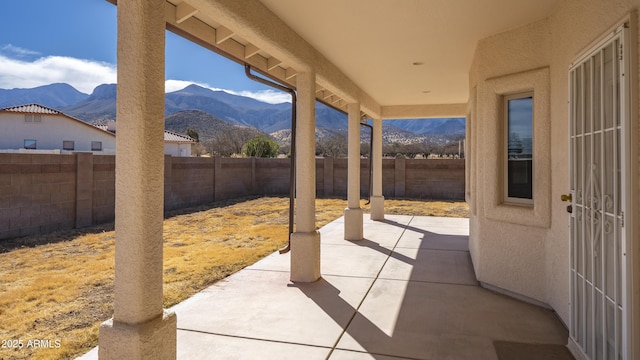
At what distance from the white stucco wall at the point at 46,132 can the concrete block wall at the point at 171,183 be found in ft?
74.8

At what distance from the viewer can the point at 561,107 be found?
14.0ft

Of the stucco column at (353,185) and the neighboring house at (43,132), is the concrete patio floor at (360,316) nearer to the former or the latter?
the stucco column at (353,185)

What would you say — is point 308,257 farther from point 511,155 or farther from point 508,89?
point 508,89

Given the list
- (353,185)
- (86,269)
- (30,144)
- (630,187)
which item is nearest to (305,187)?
(353,185)

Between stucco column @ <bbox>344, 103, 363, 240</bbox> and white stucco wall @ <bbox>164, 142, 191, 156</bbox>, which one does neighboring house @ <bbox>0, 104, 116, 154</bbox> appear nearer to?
white stucco wall @ <bbox>164, 142, 191, 156</bbox>

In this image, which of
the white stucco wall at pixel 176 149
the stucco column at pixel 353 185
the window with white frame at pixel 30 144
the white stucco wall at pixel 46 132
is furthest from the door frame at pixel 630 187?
the white stucco wall at pixel 176 149

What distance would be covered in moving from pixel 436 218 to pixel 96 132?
35.3 metres

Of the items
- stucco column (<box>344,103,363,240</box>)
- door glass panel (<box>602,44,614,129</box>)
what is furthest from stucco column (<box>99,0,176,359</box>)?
stucco column (<box>344,103,363,240</box>)

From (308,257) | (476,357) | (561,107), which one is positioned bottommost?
(476,357)

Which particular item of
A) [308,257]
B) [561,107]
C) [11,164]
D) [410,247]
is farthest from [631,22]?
[11,164]

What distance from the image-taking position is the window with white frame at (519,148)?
16.9 ft

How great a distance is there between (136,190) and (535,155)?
4527 millimetres

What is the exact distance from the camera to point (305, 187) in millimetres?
5793

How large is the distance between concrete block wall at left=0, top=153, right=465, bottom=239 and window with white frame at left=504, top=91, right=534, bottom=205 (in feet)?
36.2
